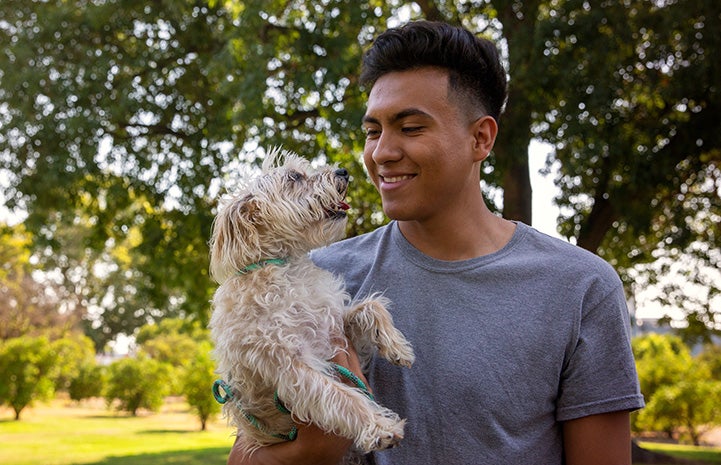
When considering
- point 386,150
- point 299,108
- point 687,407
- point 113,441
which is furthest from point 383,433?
point 687,407

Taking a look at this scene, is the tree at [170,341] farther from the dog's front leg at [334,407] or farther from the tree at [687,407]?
the dog's front leg at [334,407]

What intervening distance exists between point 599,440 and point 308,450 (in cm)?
103

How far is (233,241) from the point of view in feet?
10.2

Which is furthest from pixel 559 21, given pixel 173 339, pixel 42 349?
pixel 173 339

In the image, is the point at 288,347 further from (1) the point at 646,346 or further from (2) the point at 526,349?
(1) the point at 646,346

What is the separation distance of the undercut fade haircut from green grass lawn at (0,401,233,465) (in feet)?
39.6

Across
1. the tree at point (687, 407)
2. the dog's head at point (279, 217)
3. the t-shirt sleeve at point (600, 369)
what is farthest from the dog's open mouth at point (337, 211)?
the tree at point (687, 407)

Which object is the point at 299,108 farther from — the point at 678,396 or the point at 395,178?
the point at 678,396

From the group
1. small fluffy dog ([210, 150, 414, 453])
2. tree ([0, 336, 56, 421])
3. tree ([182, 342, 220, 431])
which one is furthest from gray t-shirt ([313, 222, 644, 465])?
tree ([0, 336, 56, 421])

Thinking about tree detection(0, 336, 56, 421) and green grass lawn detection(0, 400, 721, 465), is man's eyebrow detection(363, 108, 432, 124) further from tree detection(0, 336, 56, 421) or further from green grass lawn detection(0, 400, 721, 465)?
tree detection(0, 336, 56, 421)

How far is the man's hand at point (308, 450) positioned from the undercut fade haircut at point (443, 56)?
3.89 feet

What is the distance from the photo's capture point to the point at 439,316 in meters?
2.79

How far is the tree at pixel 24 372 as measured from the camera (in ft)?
73.2

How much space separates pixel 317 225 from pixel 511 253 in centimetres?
89
